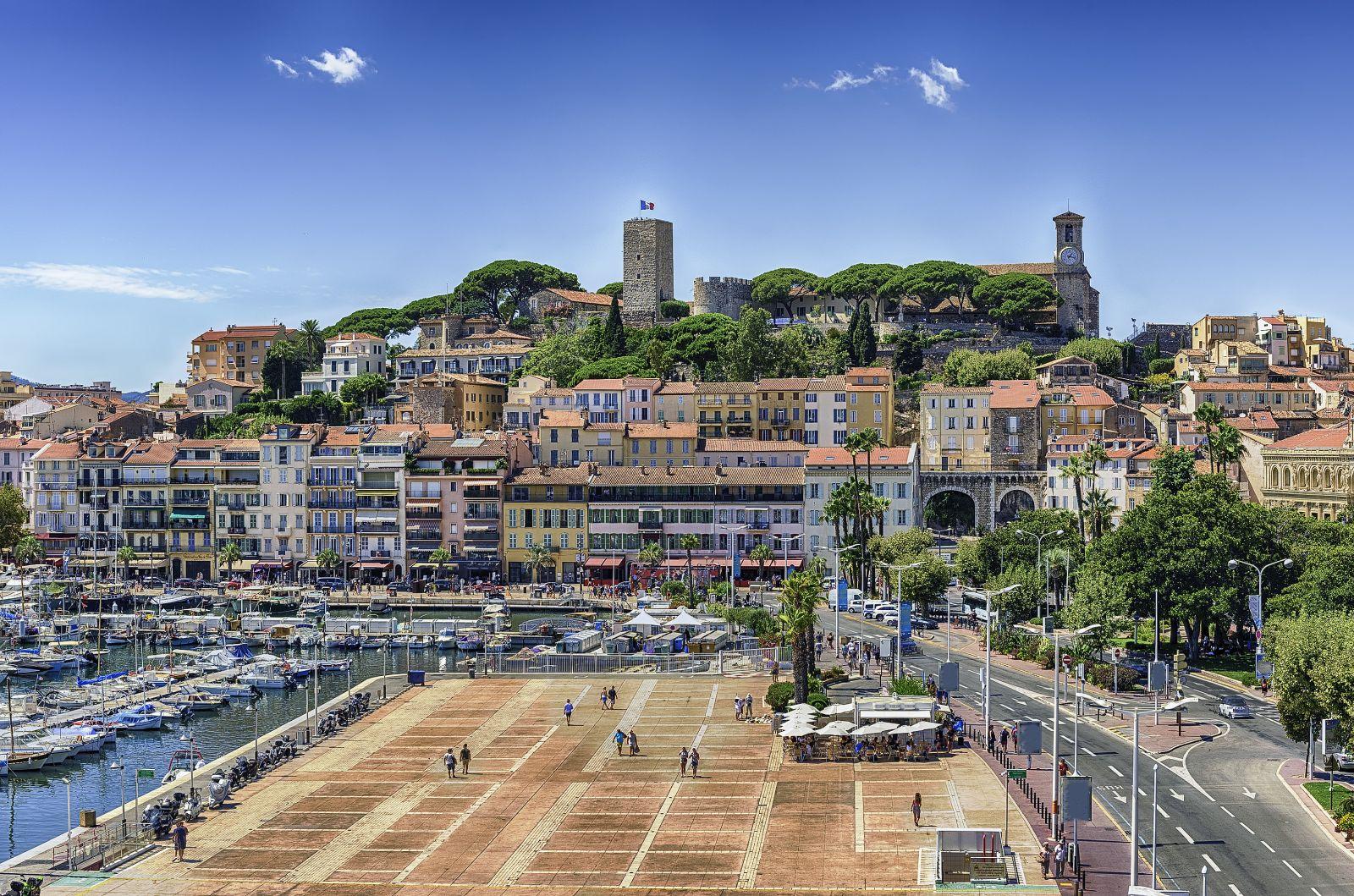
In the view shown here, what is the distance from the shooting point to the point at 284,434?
134 m

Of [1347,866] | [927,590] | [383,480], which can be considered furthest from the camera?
[383,480]

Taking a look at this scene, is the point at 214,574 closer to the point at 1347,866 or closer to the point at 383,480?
the point at 383,480

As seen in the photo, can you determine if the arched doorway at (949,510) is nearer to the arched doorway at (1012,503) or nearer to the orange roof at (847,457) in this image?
the arched doorway at (1012,503)

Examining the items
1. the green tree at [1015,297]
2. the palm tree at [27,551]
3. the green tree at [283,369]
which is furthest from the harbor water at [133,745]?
the green tree at [1015,297]

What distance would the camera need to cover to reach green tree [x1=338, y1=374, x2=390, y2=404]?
586ft

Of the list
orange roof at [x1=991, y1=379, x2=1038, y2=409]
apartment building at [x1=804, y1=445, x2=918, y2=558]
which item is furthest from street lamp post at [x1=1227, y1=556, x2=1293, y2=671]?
orange roof at [x1=991, y1=379, x2=1038, y2=409]

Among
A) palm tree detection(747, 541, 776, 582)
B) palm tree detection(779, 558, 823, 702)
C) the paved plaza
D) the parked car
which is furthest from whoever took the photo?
palm tree detection(747, 541, 776, 582)

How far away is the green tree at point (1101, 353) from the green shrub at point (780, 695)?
111 metres

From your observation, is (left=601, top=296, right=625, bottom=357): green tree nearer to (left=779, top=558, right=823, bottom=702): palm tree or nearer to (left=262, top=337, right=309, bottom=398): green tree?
(left=262, top=337, right=309, bottom=398): green tree

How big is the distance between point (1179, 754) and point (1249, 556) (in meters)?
25.9

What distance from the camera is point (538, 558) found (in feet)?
413

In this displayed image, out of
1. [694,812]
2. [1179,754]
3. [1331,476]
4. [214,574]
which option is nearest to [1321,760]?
[1179,754]

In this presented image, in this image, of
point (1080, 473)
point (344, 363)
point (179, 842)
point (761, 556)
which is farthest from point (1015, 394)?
point (179, 842)

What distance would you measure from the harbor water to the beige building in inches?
2287
